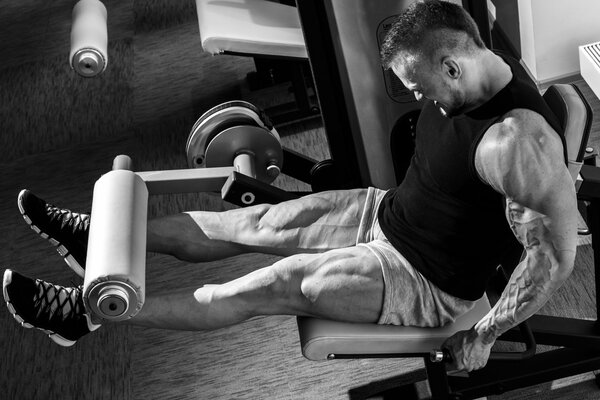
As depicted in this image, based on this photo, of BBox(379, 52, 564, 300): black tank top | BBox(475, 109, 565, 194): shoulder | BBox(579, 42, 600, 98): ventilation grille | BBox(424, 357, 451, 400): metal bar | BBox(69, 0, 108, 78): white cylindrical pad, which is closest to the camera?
BBox(475, 109, 565, 194): shoulder

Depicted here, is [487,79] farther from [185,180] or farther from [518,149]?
[185,180]

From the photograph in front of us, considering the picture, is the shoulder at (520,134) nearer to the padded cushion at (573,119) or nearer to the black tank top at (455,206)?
the black tank top at (455,206)

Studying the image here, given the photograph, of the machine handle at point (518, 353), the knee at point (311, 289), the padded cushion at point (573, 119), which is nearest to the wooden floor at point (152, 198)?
the machine handle at point (518, 353)

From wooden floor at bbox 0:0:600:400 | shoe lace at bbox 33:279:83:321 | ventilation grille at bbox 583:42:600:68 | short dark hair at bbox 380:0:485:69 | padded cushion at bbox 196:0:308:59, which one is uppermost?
short dark hair at bbox 380:0:485:69

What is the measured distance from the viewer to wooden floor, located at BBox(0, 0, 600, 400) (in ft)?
8.00

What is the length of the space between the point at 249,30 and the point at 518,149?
64.5 inches

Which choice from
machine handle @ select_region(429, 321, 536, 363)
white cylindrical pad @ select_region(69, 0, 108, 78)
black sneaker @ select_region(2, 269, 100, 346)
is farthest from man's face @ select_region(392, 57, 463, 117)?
white cylindrical pad @ select_region(69, 0, 108, 78)

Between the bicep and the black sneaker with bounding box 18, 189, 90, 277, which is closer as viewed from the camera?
the bicep

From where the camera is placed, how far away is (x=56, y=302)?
77.6 inches

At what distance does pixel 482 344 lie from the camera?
1.84 m

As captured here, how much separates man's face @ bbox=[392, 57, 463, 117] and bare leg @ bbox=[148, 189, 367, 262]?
1.70 ft

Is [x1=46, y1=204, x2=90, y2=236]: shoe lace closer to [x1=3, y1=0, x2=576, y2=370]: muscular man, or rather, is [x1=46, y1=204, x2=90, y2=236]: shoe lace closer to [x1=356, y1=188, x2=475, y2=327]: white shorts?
[x1=3, y1=0, x2=576, y2=370]: muscular man

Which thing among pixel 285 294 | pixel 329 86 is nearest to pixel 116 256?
pixel 285 294

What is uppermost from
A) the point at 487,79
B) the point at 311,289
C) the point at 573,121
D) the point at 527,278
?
the point at 487,79
